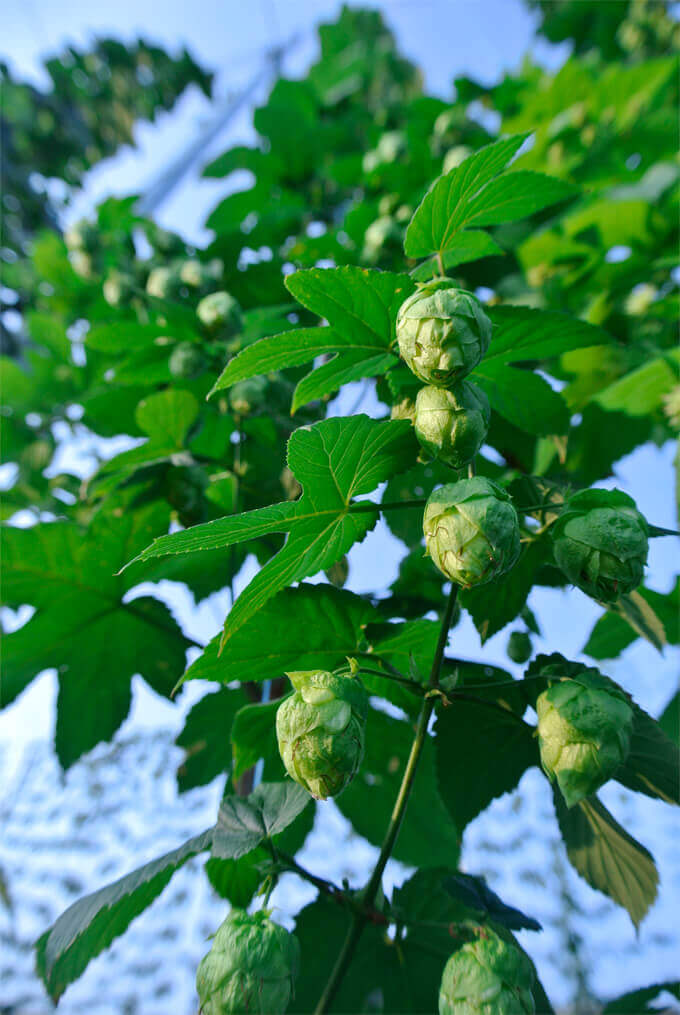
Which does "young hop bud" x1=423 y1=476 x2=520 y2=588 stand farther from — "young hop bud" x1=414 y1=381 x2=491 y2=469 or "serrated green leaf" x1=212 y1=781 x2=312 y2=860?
"serrated green leaf" x1=212 y1=781 x2=312 y2=860

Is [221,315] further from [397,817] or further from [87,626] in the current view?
[397,817]

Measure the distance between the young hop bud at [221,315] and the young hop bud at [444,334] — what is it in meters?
0.50

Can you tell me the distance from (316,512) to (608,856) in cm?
41

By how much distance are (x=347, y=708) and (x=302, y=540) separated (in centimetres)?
15

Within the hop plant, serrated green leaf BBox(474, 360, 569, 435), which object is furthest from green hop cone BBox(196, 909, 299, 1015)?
the hop plant

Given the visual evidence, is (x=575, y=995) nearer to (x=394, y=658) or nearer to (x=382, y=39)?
(x=394, y=658)

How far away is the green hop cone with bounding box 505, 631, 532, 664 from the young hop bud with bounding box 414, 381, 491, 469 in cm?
43

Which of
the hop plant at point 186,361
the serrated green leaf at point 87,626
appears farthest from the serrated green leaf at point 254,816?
the hop plant at point 186,361

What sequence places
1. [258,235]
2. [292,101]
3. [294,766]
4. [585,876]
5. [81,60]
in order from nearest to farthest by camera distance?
[294,766] < [585,876] < [258,235] < [292,101] < [81,60]

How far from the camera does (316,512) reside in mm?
537

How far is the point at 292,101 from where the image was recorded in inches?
73.5

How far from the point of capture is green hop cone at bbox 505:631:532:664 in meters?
0.83

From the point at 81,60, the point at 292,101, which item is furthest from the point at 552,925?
the point at 81,60

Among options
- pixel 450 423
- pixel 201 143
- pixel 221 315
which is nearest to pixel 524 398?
pixel 450 423
